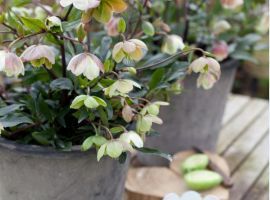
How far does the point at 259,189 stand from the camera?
1098 mm

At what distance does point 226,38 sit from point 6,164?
26.5 inches

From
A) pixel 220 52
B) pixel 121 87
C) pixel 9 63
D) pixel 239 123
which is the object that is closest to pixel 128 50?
pixel 121 87

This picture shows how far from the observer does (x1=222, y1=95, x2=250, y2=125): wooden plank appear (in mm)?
1454

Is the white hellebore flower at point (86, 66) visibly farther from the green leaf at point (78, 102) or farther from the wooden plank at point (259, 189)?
the wooden plank at point (259, 189)

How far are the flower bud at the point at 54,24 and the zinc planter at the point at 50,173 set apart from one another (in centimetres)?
18

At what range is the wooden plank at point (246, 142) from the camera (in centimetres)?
123

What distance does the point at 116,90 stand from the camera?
26.5 inches

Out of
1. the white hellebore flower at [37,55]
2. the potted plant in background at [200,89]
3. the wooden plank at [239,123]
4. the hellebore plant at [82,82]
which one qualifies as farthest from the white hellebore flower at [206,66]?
the wooden plank at [239,123]

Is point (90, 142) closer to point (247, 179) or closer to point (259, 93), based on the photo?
point (247, 179)

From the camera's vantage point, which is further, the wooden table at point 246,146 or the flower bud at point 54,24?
the wooden table at point 246,146

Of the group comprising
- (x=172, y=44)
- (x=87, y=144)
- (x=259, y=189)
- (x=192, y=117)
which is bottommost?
(x=259, y=189)

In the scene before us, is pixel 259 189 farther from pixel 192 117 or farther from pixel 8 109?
pixel 8 109

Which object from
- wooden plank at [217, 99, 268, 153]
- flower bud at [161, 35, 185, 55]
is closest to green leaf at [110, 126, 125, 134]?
flower bud at [161, 35, 185, 55]

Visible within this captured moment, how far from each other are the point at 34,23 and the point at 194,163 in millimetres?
561
